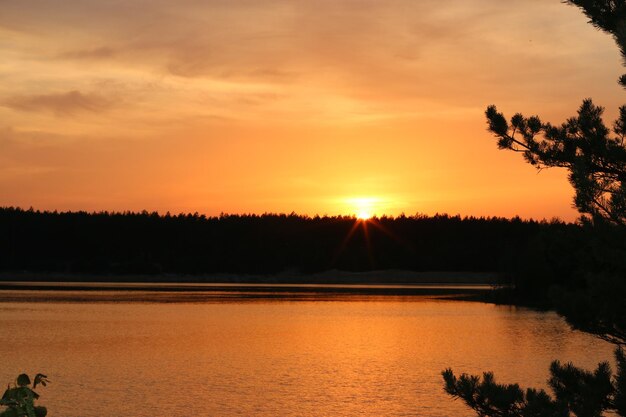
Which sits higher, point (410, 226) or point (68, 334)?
point (410, 226)

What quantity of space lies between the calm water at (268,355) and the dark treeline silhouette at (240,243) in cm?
8803

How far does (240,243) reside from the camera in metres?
174

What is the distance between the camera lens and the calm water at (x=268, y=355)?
90.9ft

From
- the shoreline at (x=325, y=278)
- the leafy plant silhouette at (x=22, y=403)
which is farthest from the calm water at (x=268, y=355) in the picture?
the shoreline at (x=325, y=278)

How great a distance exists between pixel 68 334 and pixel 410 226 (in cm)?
13205

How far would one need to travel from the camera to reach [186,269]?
556ft

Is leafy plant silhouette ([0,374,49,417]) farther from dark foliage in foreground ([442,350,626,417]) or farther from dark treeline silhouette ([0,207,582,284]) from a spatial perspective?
dark treeline silhouette ([0,207,582,284])

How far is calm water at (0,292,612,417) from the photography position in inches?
1091

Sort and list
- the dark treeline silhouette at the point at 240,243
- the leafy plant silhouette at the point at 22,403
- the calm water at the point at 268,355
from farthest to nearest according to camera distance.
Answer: the dark treeline silhouette at the point at 240,243, the calm water at the point at 268,355, the leafy plant silhouette at the point at 22,403

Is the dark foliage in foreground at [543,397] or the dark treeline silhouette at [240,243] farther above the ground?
the dark treeline silhouette at [240,243]

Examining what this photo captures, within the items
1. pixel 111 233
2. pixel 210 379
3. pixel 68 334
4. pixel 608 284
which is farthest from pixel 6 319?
pixel 111 233

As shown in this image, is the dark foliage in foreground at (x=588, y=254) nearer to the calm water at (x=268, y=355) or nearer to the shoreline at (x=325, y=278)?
the calm water at (x=268, y=355)

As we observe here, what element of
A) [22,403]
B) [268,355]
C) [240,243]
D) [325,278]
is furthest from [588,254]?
[240,243]

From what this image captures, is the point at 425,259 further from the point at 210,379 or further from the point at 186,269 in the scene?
the point at 210,379
